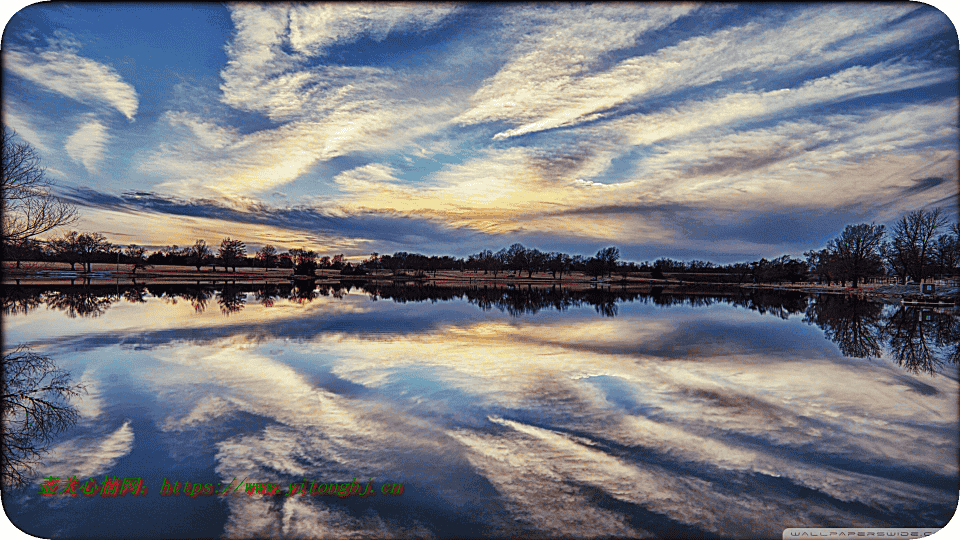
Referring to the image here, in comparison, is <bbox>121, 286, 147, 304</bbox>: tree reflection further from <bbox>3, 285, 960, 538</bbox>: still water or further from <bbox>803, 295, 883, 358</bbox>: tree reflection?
<bbox>803, 295, 883, 358</bbox>: tree reflection

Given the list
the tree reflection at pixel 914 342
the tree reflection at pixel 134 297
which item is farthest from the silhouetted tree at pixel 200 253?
the tree reflection at pixel 914 342

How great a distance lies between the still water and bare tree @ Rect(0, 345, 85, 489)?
278mm

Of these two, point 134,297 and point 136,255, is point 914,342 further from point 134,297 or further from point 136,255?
point 136,255

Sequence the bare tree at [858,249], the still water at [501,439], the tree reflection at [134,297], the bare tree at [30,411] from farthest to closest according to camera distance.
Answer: the bare tree at [858,249]
the tree reflection at [134,297]
the bare tree at [30,411]
the still water at [501,439]

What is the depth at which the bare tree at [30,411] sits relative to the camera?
5.78m

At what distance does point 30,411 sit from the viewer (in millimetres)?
7504

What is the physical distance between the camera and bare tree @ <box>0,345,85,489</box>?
19.0 ft

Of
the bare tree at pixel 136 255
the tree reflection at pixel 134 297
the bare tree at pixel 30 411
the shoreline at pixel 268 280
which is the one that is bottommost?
the bare tree at pixel 30 411

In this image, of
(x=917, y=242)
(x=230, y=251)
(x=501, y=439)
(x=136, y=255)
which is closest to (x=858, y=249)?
(x=917, y=242)

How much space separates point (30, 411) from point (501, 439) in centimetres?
825

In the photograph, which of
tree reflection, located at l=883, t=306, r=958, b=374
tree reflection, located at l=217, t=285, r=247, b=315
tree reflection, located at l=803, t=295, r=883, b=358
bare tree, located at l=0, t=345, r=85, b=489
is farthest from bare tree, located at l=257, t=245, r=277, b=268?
tree reflection, located at l=883, t=306, r=958, b=374

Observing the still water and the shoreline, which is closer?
the still water

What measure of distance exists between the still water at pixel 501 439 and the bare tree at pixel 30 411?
10.9 inches

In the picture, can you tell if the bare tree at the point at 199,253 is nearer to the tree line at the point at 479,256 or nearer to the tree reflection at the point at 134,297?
the tree line at the point at 479,256
